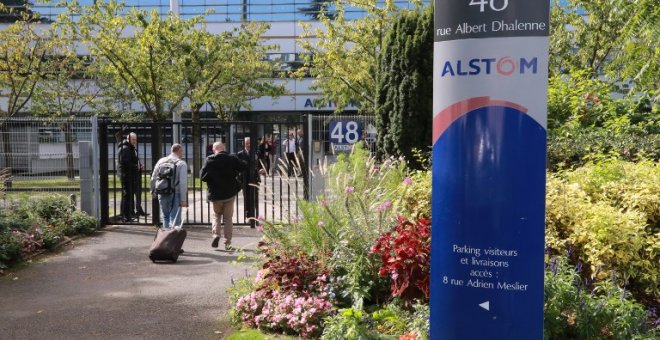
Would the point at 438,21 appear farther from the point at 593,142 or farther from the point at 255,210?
the point at 255,210

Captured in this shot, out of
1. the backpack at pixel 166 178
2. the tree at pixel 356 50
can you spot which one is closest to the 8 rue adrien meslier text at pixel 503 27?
the backpack at pixel 166 178

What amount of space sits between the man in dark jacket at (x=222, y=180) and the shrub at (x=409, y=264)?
504 cm

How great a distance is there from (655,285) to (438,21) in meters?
3.25

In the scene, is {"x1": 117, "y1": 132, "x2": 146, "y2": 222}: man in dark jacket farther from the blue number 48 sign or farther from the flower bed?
the flower bed

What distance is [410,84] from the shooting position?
1119 cm

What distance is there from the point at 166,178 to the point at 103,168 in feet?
9.77

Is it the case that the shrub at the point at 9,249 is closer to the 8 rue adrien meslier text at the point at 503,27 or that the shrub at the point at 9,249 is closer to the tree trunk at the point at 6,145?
the tree trunk at the point at 6,145

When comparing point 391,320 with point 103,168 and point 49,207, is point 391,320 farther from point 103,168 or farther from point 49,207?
point 103,168

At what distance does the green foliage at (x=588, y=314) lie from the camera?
4.35 meters

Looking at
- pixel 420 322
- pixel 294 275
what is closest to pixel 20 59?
pixel 294 275

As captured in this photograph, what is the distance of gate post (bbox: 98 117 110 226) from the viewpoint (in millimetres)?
12469

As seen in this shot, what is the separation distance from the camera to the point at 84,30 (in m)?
17.9

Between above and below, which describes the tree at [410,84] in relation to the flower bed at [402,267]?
above

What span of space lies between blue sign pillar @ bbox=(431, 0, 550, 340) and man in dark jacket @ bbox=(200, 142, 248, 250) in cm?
713
